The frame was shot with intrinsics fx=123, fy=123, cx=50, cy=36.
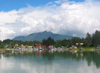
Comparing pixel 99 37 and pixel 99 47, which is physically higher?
pixel 99 37

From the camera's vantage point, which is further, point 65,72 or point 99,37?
point 99,37

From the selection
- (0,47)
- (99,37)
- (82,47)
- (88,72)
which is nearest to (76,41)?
(82,47)

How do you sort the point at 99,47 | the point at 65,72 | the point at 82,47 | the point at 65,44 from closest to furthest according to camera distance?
1. the point at 65,72
2. the point at 99,47
3. the point at 82,47
4. the point at 65,44

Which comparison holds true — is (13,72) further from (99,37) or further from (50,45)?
(50,45)

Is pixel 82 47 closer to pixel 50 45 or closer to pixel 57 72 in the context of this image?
pixel 50 45

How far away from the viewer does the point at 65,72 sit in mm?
20828

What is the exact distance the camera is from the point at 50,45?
14388cm

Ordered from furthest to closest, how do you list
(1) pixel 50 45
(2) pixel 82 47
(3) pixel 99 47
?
1. (1) pixel 50 45
2. (2) pixel 82 47
3. (3) pixel 99 47

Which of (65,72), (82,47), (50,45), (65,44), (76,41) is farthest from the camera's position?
(50,45)

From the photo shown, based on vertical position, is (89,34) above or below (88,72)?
above

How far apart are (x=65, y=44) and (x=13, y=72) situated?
107054 mm

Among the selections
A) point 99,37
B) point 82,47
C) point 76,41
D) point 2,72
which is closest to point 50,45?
point 76,41

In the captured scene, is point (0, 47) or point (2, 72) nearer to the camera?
point (2, 72)

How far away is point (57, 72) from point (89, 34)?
284 feet
